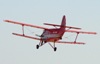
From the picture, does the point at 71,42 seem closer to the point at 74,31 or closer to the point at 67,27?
the point at 74,31

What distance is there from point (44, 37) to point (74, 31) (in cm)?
700

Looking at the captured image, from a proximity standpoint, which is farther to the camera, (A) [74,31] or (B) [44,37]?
(A) [74,31]

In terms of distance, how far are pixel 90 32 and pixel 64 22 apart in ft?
32.5

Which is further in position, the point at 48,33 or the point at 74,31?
the point at 74,31

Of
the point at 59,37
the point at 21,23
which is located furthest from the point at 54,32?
the point at 21,23

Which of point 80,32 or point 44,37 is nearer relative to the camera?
point 44,37

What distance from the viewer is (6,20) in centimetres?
7438

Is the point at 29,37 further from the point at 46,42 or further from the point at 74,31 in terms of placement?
the point at 74,31

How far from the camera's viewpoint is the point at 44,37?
248 ft

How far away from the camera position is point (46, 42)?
75625 millimetres

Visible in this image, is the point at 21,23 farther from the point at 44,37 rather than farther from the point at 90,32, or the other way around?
the point at 90,32

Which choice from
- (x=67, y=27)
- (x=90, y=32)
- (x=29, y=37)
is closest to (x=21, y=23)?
(x=29, y=37)

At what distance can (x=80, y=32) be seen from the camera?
266 feet

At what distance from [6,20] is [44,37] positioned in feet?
21.1
